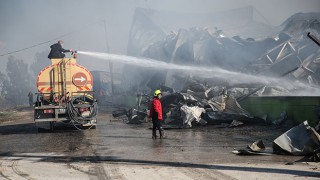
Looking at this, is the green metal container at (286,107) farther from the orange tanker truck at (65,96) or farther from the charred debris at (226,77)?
the orange tanker truck at (65,96)

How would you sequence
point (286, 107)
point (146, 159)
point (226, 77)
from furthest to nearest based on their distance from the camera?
point (226, 77)
point (286, 107)
point (146, 159)

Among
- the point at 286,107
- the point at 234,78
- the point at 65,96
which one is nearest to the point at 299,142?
the point at 286,107

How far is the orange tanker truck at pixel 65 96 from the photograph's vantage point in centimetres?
1280

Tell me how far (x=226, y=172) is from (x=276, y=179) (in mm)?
844

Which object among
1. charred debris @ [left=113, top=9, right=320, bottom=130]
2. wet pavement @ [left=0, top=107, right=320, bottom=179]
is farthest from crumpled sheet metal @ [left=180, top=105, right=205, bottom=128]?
wet pavement @ [left=0, top=107, right=320, bottom=179]

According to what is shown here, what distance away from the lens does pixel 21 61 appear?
64.4 metres

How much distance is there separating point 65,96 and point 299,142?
8.89 m

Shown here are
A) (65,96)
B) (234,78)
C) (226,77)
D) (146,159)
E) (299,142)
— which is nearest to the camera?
(146,159)

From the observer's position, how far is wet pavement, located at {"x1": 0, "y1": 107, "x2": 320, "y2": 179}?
19.0ft

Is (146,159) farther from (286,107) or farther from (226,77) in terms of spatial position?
(226,77)

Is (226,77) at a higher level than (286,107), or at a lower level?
higher

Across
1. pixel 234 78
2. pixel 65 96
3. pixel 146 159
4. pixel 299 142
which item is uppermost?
pixel 234 78

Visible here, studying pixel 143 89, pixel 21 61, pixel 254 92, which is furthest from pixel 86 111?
pixel 21 61

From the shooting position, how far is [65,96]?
43.9 ft
